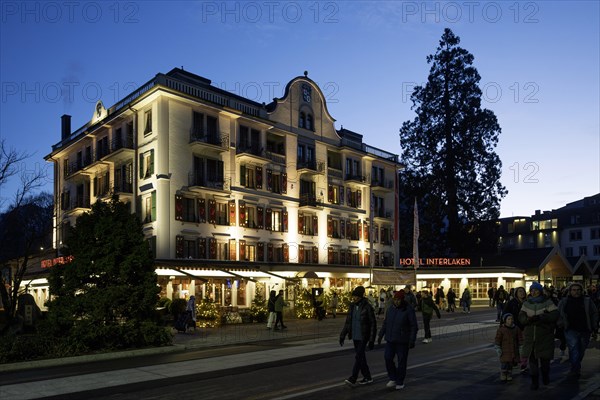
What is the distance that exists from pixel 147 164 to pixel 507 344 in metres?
32.2

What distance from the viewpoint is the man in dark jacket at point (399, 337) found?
11094 millimetres

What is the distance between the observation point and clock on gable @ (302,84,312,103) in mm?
50656

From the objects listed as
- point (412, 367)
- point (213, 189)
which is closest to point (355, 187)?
point (213, 189)

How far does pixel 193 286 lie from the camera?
38875mm

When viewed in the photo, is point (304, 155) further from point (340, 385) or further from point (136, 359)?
point (340, 385)

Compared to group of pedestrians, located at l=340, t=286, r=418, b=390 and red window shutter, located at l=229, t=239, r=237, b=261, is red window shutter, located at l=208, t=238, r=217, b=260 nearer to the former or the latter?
red window shutter, located at l=229, t=239, r=237, b=261

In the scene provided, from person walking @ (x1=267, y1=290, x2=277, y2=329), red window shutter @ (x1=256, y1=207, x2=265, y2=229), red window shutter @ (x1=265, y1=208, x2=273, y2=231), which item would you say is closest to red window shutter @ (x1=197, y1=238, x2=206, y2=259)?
red window shutter @ (x1=256, y1=207, x2=265, y2=229)

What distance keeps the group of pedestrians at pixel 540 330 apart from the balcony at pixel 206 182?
95.1 feet

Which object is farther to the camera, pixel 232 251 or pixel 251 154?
pixel 251 154

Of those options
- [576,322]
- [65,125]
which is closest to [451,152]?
[65,125]

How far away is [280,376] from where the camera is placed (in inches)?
519

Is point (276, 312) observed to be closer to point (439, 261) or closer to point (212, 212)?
point (212, 212)

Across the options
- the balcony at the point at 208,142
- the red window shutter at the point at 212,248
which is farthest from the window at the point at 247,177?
the red window shutter at the point at 212,248

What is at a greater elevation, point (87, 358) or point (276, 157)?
point (276, 157)
